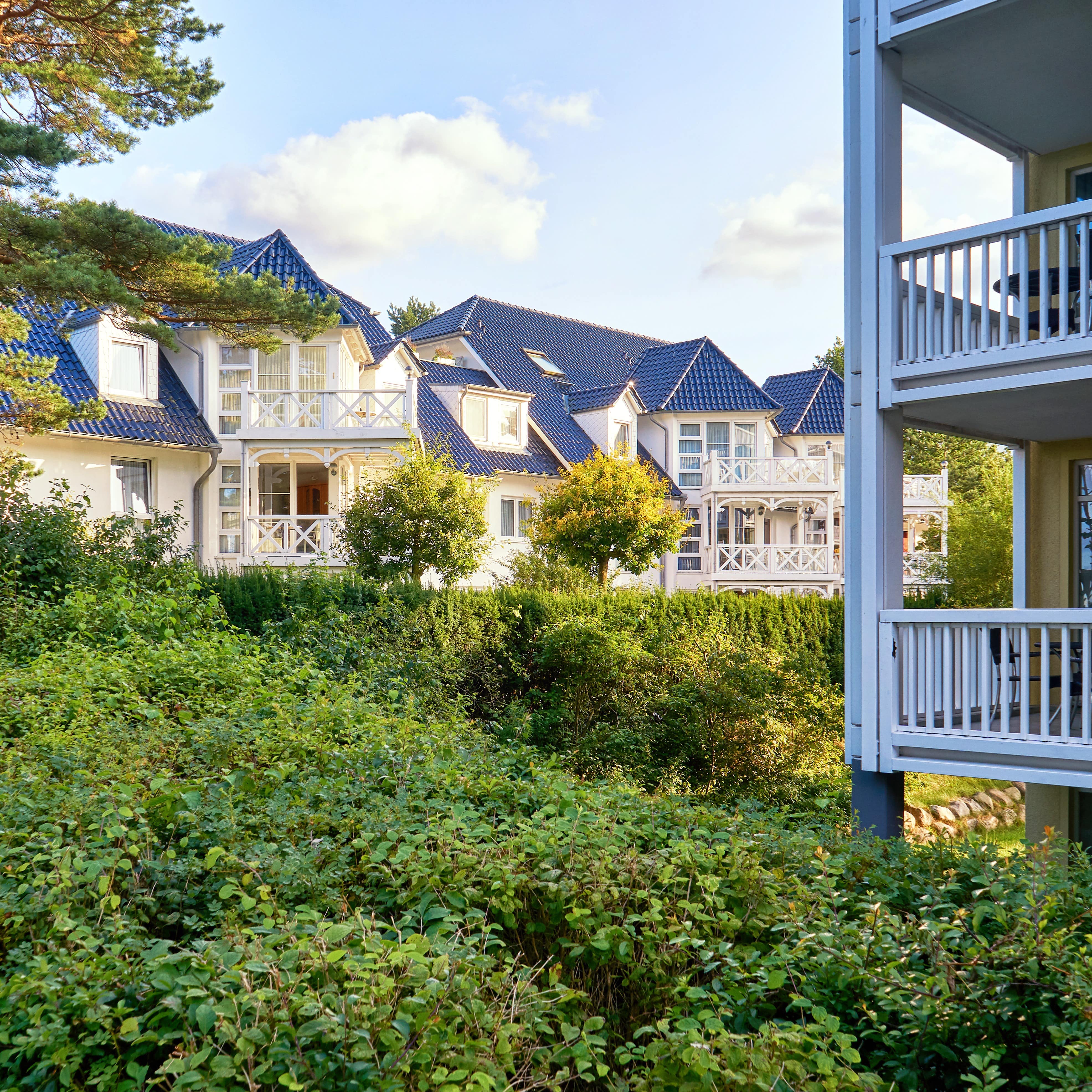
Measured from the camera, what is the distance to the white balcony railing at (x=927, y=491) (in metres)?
27.4

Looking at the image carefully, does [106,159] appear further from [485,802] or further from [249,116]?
[485,802]

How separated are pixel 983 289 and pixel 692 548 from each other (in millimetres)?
24469

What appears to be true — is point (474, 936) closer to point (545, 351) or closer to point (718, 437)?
point (718, 437)

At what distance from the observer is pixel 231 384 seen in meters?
21.8

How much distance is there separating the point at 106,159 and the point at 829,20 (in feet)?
27.9

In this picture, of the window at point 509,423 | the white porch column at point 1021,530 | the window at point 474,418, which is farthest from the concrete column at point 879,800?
the window at point 509,423

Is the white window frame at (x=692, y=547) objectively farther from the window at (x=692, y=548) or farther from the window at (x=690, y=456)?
Result: the window at (x=690, y=456)

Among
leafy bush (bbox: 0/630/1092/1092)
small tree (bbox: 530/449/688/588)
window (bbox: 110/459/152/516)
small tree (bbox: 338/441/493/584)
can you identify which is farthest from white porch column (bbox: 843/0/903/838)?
window (bbox: 110/459/152/516)

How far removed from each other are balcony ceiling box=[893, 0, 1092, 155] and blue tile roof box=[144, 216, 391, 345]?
14591 mm

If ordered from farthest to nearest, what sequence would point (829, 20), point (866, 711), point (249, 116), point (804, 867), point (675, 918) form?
1. point (249, 116)
2. point (829, 20)
3. point (866, 711)
4. point (804, 867)
5. point (675, 918)

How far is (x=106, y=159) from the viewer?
39.4 ft

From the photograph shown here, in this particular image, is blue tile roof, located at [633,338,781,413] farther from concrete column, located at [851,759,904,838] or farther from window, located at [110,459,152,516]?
concrete column, located at [851,759,904,838]

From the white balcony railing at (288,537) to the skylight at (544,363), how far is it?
1462cm

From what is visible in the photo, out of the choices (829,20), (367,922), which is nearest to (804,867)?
(367,922)
